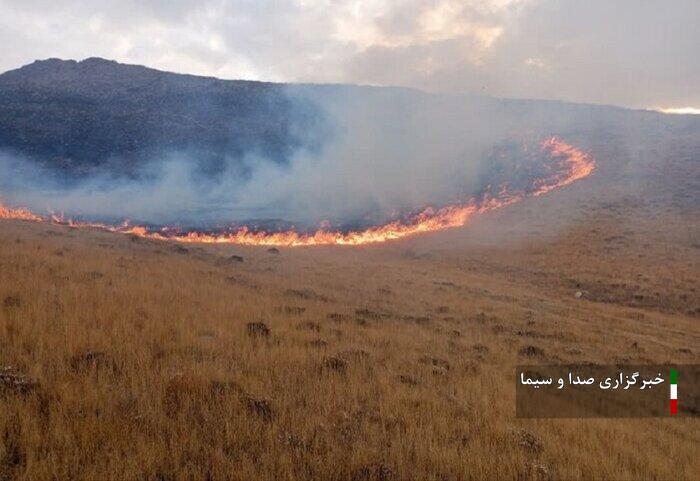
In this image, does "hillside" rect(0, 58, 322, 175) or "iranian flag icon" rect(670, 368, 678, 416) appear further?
"hillside" rect(0, 58, 322, 175)

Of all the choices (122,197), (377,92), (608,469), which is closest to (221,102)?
(377,92)

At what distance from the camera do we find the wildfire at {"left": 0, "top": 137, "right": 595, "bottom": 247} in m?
45.8

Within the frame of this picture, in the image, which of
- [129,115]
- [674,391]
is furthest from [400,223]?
[129,115]

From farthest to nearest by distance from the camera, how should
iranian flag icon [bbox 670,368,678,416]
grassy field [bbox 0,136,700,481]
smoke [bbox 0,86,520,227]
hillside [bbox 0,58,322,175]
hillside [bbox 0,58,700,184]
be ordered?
hillside [bbox 0,58,322,175] → hillside [bbox 0,58,700,184] → smoke [bbox 0,86,520,227] → iranian flag icon [bbox 670,368,678,416] → grassy field [bbox 0,136,700,481]

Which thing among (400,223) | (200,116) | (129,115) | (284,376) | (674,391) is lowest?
(674,391)

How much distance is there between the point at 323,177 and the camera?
76562 mm

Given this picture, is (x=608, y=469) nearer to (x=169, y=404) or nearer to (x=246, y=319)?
(x=169, y=404)

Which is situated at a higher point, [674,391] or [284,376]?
[284,376]

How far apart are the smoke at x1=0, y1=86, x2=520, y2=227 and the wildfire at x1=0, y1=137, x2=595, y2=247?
326cm

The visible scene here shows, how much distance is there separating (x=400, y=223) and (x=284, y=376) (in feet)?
154

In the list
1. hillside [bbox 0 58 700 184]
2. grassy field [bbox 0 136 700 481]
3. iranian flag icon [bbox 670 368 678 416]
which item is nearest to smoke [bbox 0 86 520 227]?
hillside [bbox 0 58 700 184]

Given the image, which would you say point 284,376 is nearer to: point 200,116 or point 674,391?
point 674,391

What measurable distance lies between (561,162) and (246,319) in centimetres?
6296

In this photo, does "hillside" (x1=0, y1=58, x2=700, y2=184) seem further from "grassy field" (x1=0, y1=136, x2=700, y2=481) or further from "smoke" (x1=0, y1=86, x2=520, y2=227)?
"grassy field" (x1=0, y1=136, x2=700, y2=481)
